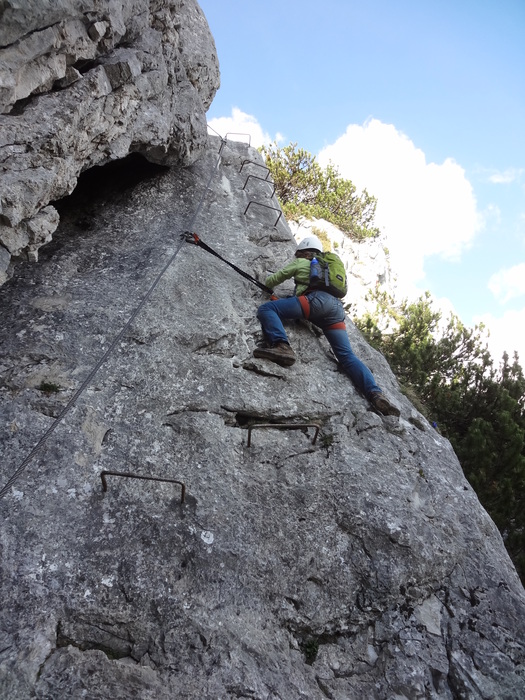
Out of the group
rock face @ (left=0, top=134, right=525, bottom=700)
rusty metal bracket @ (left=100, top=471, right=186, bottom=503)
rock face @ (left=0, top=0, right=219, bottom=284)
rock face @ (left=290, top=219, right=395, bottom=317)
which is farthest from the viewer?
rock face @ (left=290, top=219, right=395, bottom=317)

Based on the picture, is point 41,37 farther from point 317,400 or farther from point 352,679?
point 352,679

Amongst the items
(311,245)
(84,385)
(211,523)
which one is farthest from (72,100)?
(211,523)

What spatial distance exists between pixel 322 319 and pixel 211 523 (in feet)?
11.5

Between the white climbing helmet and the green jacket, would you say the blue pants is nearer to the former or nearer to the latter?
the green jacket

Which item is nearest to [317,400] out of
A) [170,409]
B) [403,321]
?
[170,409]

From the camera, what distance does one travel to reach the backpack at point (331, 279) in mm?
6773

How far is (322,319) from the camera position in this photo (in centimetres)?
679

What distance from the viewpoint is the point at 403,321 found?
1521cm

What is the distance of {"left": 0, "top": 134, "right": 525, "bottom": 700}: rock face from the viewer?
3.49 metres

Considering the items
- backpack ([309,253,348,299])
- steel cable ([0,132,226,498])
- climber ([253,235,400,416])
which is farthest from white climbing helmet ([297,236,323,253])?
steel cable ([0,132,226,498])

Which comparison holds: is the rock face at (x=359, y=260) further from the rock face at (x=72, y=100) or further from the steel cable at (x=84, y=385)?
the steel cable at (x=84, y=385)

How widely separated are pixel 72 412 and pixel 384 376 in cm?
463

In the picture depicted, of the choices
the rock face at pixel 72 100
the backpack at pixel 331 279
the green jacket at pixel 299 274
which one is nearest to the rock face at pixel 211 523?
the green jacket at pixel 299 274

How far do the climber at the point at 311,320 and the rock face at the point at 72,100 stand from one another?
2911 mm
